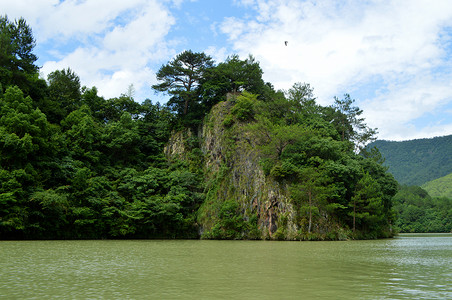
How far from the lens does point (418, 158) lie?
443 feet

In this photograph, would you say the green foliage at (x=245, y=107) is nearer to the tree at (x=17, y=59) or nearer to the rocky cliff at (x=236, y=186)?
the rocky cliff at (x=236, y=186)

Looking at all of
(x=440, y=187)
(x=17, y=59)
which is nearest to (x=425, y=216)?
(x=440, y=187)

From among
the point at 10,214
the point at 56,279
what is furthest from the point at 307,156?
the point at 56,279

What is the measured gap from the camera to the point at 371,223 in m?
36.2

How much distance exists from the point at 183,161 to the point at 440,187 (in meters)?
93.7

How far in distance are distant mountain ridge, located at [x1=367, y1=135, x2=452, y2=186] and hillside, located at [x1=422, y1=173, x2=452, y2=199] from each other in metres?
6.45

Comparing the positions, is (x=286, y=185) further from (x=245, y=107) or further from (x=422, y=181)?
(x=422, y=181)

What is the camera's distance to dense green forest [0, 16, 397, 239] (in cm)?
3203

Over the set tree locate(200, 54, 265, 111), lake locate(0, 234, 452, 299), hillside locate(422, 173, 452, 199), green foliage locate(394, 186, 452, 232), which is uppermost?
tree locate(200, 54, 265, 111)

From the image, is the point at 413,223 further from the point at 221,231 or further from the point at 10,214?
the point at 10,214

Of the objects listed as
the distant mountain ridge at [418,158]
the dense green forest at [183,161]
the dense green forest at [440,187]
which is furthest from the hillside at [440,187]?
the dense green forest at [183,161]

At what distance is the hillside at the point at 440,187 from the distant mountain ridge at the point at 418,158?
21.2 ft

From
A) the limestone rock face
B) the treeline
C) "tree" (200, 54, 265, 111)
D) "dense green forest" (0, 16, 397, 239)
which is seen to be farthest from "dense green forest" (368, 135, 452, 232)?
the treeline

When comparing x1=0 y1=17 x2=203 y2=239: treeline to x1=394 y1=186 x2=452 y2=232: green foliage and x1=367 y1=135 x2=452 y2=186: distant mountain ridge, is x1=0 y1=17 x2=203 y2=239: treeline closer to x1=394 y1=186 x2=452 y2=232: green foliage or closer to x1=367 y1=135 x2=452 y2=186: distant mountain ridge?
x1=394 y1=186 x2=452 y2=232: green foliage
